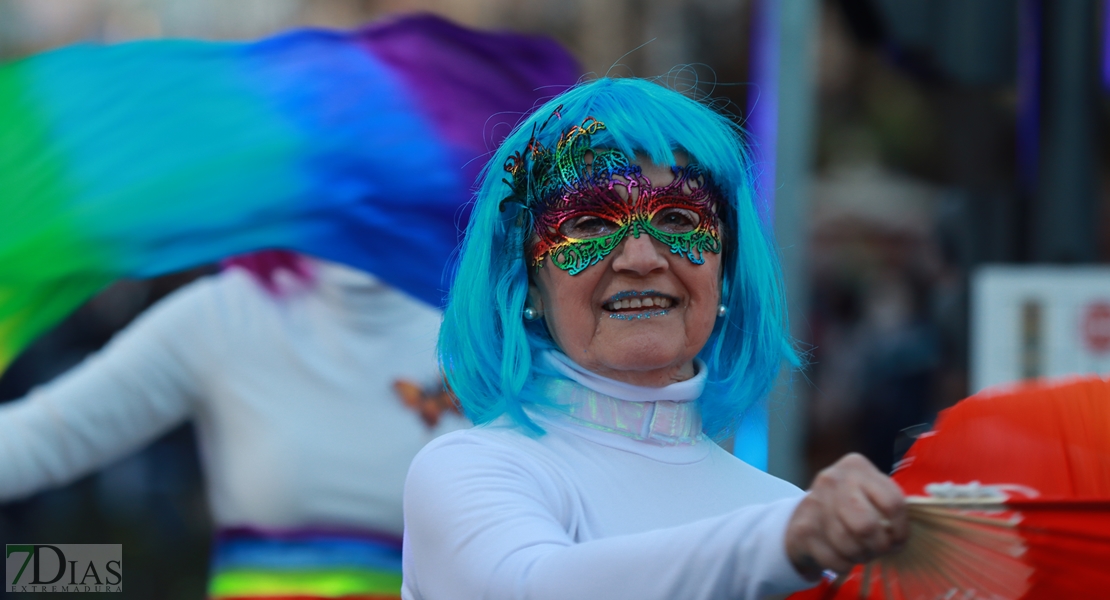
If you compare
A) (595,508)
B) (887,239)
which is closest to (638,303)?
(595,508)

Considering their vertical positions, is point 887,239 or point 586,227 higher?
point 586,227

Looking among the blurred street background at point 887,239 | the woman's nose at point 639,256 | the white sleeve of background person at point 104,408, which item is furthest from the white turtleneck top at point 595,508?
the white sleeve of background person at point 104,408

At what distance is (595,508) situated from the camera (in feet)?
4.92

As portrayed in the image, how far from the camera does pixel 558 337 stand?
1.66 metres

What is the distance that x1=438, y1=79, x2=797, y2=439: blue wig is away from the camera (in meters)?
1.64

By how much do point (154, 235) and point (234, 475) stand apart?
0.82 meters

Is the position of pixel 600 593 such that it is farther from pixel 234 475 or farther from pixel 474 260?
pixel 234 475

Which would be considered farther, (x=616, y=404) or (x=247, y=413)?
(x=247, y=413)

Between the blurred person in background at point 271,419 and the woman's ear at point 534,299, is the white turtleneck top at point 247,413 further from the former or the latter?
the woman's ear at point 534,299

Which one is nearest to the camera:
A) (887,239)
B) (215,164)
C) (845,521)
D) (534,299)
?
(845,521)

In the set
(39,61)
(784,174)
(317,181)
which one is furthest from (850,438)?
(39,61)

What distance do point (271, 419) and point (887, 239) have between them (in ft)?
27.2

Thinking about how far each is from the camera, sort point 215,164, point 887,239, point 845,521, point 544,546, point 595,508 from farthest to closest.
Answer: point 887,239, point 215,164, point 595,508, point 544,546, point 845,521

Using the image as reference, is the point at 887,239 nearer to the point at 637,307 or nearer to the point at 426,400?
the point at 426,400
